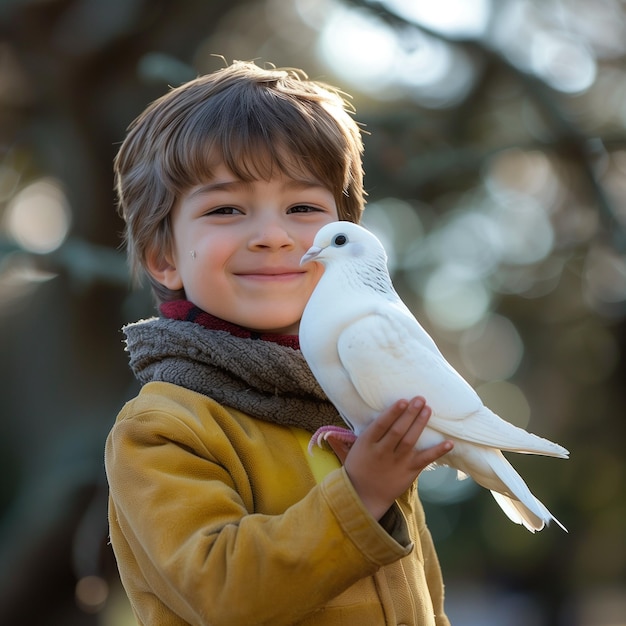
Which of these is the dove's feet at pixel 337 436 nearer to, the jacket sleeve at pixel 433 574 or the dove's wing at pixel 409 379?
the dove's wing at pixel 409 379

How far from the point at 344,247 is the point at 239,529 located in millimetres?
606

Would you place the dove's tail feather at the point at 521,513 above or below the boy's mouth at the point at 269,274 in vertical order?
below

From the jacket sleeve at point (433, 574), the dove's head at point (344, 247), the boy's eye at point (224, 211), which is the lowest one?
the jacket sleeve at point (433, 574)

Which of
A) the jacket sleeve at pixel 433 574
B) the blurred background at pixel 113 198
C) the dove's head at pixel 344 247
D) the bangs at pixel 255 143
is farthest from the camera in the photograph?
the blurred background at pixel 113 198

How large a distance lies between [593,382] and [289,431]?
7814 millimetres

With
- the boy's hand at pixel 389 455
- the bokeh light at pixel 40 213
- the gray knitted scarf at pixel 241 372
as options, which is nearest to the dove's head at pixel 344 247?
the gray knitted scarf at pixel 241 372

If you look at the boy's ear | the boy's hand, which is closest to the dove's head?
the boy's hand

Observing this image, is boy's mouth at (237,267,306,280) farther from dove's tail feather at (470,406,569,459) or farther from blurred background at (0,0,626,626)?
blurred background at (0,0,626,626)

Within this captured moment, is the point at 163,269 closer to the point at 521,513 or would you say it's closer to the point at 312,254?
the point at 312,254

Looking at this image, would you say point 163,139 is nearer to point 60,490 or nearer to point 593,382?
point 60,490

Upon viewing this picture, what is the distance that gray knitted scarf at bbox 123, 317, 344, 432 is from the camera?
183cm

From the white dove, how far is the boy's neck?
0.33m

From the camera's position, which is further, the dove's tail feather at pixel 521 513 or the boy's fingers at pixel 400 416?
the dove's tail feather at pixel 521 513

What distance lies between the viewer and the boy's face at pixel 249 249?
190cm
